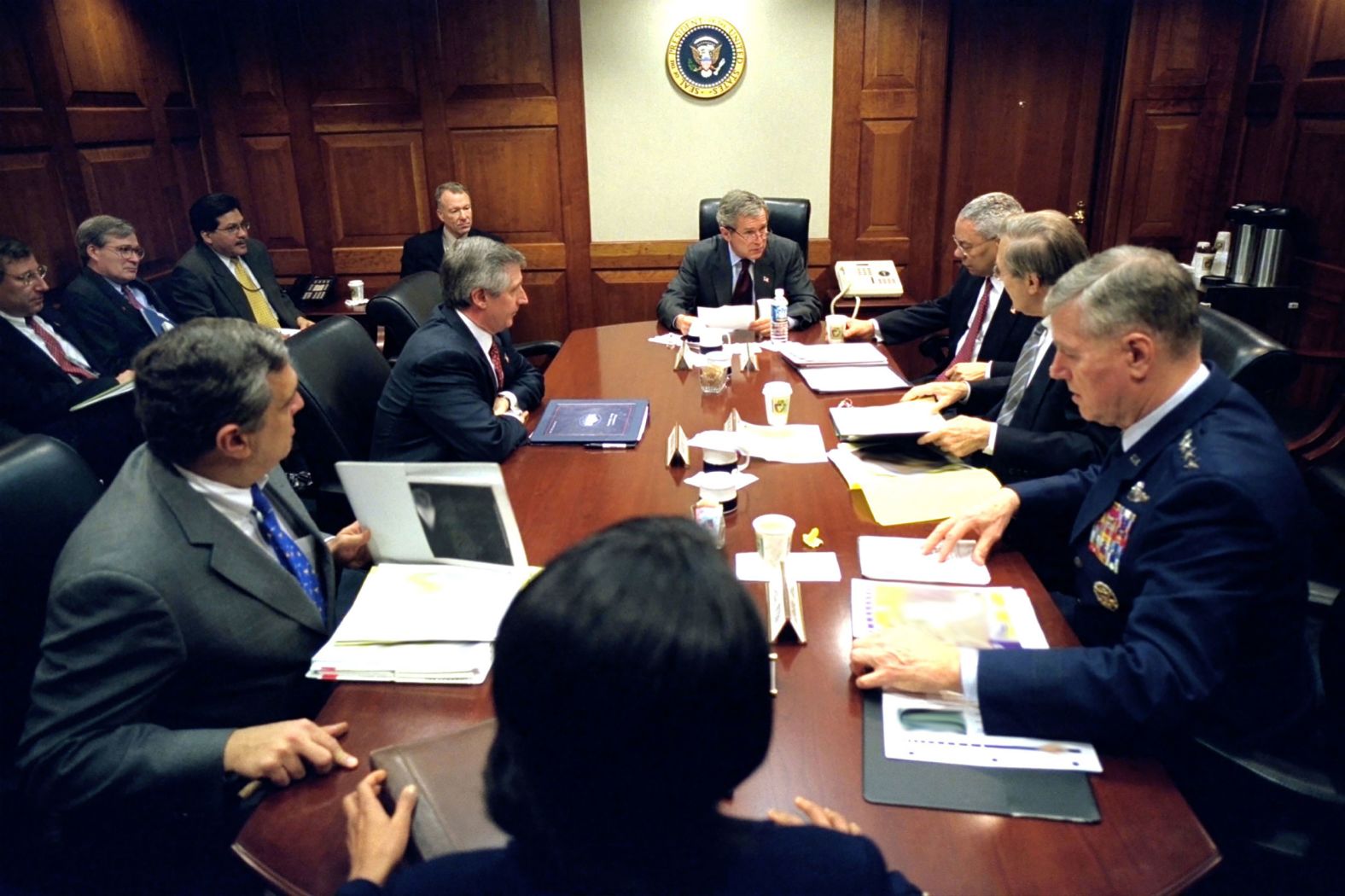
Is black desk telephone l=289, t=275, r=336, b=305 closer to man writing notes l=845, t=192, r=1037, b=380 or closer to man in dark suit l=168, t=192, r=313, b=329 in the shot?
man in dark suit l=168, t=192, r=313, b=329

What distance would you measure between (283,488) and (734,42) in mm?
3832

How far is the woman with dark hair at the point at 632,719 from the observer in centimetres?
63

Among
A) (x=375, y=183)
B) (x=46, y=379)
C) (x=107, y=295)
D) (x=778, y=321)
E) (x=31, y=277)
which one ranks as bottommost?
(x=46, y=379)

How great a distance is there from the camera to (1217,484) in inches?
46.6

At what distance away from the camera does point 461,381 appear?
2.32 m

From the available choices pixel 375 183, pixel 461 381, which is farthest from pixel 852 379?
pixel 375 183

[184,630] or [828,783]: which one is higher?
[184,630]

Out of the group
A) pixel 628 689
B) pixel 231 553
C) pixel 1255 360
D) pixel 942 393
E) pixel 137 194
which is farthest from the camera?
pixel 137 194

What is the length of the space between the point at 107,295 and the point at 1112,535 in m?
3.80

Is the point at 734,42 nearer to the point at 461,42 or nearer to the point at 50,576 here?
the point at 461,42

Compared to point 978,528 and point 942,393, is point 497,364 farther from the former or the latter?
point 978,528

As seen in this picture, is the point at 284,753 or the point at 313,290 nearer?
the point at 284,753

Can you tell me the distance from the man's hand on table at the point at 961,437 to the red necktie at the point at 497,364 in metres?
1.25

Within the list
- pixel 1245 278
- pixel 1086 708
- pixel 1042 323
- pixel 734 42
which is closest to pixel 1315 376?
pixel 1245 278
